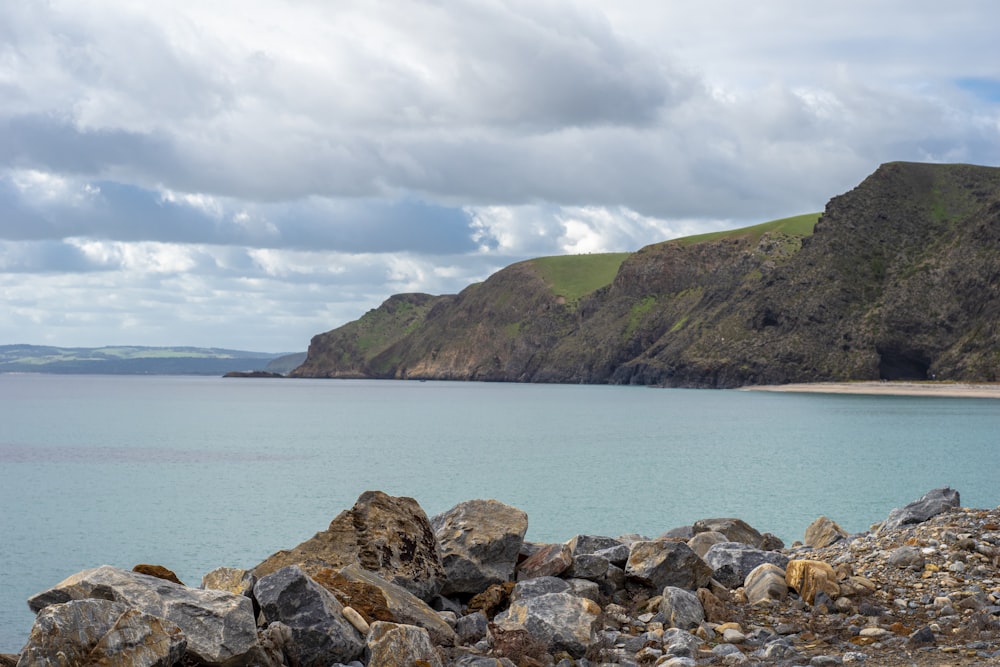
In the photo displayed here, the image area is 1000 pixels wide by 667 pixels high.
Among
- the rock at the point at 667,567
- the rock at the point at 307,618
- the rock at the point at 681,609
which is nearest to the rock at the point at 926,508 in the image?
the rock at the point at 667,567

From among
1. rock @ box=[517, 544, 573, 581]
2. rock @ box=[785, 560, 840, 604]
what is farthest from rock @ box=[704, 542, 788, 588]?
rock @ box=[517, 544, 573, 581]

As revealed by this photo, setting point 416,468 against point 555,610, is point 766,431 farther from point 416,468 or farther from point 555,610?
point 555,610

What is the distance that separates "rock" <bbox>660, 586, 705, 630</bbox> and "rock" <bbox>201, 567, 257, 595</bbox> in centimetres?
639

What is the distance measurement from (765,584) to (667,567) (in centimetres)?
166

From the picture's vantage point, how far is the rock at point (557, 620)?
12703 mm

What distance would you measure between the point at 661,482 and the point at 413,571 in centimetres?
4056

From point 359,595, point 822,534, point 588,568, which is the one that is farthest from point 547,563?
point 822,534

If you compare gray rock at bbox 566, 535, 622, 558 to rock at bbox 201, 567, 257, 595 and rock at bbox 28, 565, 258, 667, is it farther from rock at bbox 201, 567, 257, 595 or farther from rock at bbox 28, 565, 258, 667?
rock at bbox 28, 565, 258, 667

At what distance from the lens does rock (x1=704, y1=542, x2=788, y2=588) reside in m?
16.9

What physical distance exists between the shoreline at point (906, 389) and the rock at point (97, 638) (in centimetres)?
16822

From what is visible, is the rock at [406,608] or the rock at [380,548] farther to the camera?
the rock at [380,548]

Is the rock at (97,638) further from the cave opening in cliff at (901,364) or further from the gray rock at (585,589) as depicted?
the cave opening in cliff at (901,364)

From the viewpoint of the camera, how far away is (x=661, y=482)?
177 ft

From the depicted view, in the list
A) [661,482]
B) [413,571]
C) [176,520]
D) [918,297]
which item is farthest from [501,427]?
[918,297]
